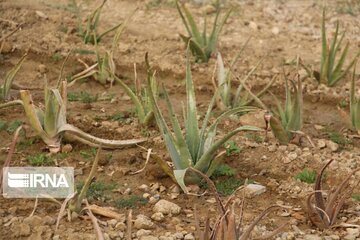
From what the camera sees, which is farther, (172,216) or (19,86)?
(19,86)

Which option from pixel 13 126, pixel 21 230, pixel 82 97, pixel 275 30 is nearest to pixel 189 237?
pixel 21 230

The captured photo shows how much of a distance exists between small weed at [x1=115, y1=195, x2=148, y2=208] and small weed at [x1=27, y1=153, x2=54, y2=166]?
19.2 inches

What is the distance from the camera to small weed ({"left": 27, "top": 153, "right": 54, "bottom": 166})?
Result: 3.35m

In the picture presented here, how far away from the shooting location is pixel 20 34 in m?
5.05

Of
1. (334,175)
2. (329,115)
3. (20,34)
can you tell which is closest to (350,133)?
(329,115)

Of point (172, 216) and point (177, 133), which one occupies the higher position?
point (177, 133)

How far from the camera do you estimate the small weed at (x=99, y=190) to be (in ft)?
10.2

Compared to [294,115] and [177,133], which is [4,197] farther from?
[294,115]

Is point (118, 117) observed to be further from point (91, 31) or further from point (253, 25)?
point (253, 25)

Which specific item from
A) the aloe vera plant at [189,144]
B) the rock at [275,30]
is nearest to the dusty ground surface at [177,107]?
the rock at [275,30]

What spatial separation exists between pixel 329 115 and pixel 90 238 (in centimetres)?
223

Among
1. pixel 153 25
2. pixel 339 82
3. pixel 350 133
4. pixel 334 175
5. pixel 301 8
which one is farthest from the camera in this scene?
pixel 301 8

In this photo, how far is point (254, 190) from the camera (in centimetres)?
329

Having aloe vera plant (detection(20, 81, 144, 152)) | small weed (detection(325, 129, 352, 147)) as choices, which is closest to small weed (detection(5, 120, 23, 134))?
aloe vera plant (detection(20, 81, 144, 152))
